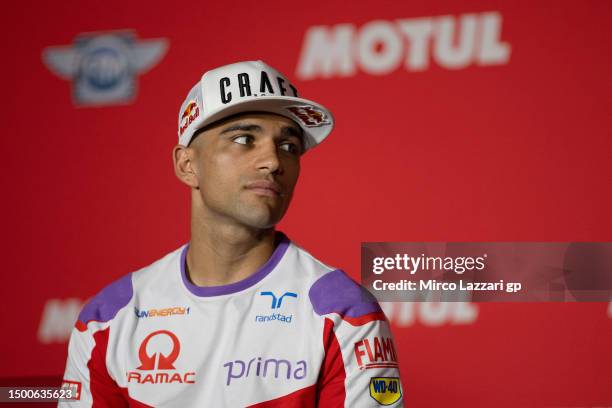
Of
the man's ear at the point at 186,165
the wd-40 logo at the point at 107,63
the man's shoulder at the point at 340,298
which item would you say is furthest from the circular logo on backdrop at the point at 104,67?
the man's shoulder at the point at 340,298

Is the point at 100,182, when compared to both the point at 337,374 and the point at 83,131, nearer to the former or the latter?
the point at 83,131

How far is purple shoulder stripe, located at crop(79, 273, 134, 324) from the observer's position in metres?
1.45

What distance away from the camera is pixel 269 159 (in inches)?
53.6

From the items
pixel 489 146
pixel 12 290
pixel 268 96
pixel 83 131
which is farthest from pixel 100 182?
pixel 268 96

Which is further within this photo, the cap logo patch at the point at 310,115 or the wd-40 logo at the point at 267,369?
the cap logo patch at the point at 310,115

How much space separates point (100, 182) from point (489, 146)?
1.39 m

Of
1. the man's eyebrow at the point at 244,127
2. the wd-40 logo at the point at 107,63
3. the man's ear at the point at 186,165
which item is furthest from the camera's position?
the wd-40 logo at the point at 107,63

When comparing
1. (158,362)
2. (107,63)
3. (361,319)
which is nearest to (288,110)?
(361,319)

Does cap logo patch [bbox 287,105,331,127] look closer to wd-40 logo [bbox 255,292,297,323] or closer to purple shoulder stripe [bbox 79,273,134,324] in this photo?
wd-40 logo [bbox 255,292,297,323]

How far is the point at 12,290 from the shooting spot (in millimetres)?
2811

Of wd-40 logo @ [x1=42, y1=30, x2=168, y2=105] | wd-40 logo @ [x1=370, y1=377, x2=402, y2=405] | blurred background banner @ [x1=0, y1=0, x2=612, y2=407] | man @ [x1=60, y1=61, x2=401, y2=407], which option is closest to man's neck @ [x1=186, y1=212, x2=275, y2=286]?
man @ [x1=60, y1=61, x2=401, y2=407]

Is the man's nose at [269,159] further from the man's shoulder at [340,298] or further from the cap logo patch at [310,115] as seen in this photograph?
the man's shoulder at [340,298]

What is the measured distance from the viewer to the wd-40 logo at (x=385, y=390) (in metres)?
1.29

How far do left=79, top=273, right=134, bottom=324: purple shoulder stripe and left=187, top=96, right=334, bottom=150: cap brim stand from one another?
0.35 meters
